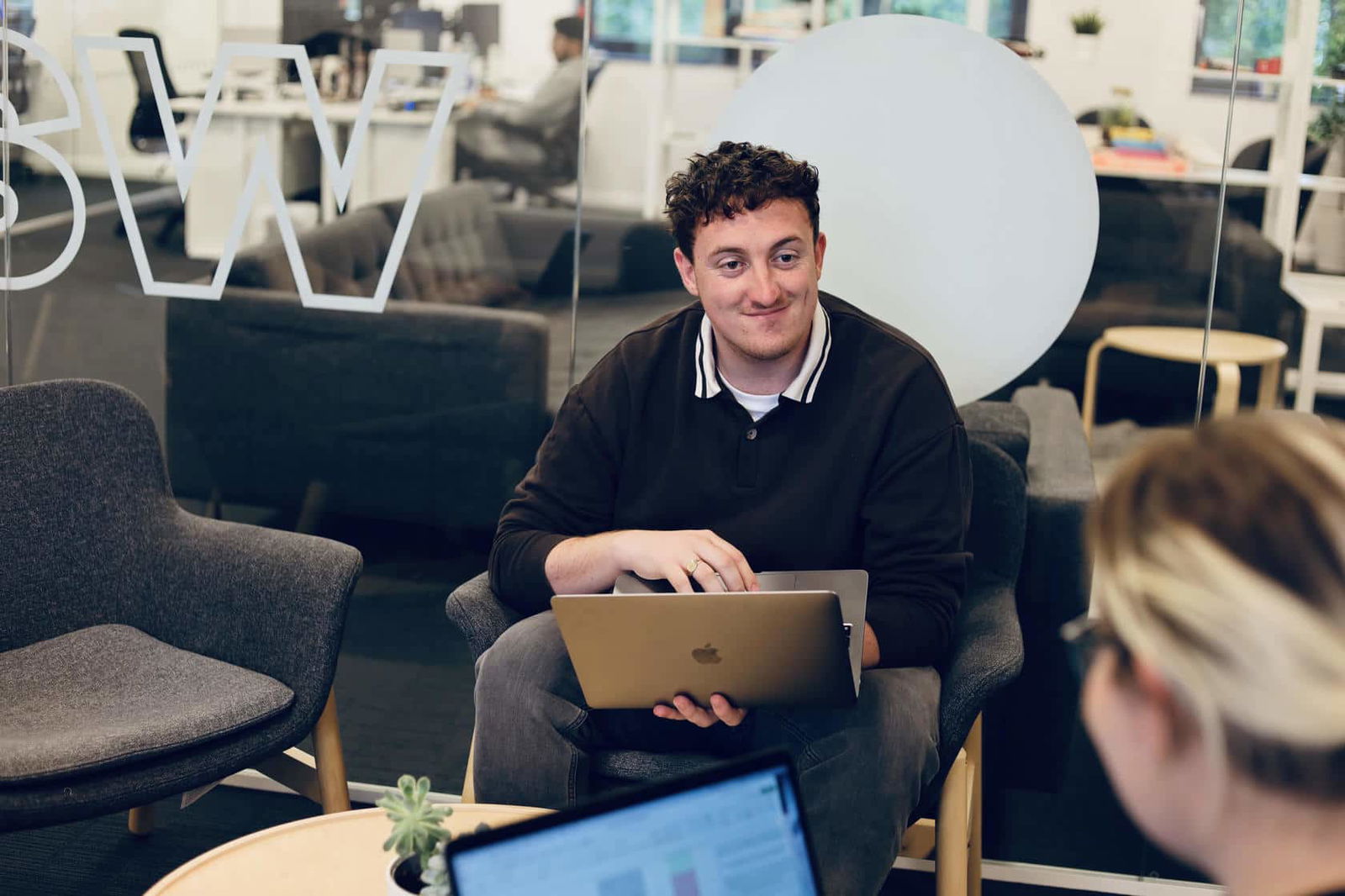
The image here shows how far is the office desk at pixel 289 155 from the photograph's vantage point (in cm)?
319

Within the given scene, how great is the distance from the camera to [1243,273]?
2.92m

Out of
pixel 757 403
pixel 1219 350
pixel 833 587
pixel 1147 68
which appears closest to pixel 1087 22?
pixel 1147 68

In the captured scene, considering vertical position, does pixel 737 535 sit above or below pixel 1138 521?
below

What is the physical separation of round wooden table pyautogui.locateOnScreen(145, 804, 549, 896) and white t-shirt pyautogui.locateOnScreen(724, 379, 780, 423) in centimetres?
84

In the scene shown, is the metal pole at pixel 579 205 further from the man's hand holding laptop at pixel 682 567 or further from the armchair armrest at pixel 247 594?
the man's hand holding laptop at pixel 682 567

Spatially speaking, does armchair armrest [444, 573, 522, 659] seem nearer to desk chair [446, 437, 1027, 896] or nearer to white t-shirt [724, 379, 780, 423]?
desk chair [446, 437, 1027, 896]

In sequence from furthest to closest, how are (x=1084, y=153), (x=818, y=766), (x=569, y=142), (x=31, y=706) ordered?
1. (x=569, y=142)
2. (x=1084, y=153)
3. (x=31, y=706)
4. (x=818, y=766)

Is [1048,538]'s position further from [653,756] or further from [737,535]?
[653,756]

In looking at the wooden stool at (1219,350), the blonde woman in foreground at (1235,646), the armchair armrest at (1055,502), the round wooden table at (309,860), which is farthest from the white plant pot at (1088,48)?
the blonde woman in foreground at (1235,646)

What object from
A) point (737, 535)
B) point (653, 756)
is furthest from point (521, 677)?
point (737, 535)

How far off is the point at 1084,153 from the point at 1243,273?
41cm

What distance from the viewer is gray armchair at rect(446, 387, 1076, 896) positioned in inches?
92.5

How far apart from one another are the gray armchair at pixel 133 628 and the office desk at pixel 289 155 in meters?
0.58

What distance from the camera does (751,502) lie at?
252 centimetres
